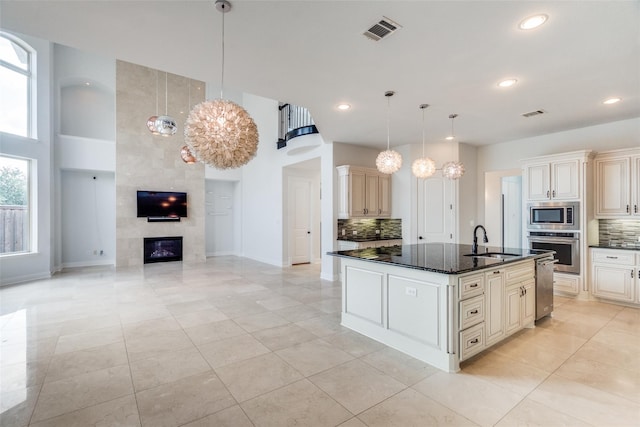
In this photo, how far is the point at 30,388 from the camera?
2.48 m

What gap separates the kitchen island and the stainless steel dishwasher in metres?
0.12

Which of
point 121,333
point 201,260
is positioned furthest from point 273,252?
point 121,333

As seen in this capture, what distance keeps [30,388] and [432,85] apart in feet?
16.5

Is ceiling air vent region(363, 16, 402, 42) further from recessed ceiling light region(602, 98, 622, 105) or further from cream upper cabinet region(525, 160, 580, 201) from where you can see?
cream upper cabinet region(525, 160, 580, 201)

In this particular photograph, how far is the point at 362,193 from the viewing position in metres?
6.61

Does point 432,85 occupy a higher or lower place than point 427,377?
higher

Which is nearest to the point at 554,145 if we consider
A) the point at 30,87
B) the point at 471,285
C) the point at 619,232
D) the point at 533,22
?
the point at 619,232

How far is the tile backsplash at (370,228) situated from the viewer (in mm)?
6737

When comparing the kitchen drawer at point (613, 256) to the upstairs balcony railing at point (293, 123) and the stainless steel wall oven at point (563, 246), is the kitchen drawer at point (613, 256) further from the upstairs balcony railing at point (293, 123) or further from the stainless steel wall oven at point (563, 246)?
the upstairs balcony railing at point (293, 123)

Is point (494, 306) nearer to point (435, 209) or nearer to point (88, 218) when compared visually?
point (435, 209)

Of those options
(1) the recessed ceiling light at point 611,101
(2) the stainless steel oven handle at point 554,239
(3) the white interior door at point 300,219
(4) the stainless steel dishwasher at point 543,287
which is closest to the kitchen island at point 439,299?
(4) the stainless steel dishwasher at point 543,287

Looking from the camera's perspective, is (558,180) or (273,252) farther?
(273,252)

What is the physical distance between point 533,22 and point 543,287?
3202 millimetres

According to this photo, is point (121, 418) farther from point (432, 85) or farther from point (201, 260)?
point (201, 260)
